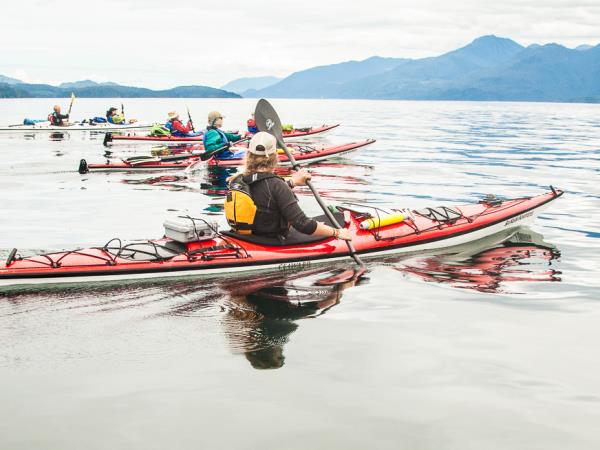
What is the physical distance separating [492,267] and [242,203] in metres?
4.18

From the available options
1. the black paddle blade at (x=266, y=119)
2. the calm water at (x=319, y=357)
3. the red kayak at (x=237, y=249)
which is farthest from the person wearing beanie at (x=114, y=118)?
the red kayak at (x=237, y=249)

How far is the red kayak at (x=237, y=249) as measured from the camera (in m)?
7.90

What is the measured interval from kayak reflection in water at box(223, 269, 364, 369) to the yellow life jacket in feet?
2.71

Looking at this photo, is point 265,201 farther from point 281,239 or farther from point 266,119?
point 266,119

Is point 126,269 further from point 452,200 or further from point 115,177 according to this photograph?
point 115,177

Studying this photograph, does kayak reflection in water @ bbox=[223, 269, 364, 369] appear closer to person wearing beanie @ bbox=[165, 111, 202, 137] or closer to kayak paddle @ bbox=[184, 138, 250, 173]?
kayak paddle @ bbox=[184, 138, 250, 173]

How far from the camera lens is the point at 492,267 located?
984 centimetres

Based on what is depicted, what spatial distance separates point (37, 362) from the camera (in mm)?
5965

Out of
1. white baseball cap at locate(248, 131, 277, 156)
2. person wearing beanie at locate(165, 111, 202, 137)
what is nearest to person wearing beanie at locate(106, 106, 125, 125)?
person wearing beanie at locate(165, 111, 202, 137)

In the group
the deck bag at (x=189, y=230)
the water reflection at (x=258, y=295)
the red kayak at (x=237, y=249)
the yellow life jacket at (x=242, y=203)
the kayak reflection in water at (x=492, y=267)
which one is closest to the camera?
the water reflection at (x=258, y=295)

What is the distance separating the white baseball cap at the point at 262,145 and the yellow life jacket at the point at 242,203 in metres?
0.29

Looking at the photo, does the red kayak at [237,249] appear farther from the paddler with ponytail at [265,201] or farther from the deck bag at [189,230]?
the paddler with ponytail at [265,201]

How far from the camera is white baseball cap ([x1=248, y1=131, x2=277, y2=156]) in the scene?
793 centimetres

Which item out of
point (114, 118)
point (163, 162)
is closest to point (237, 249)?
point (163, 162)
